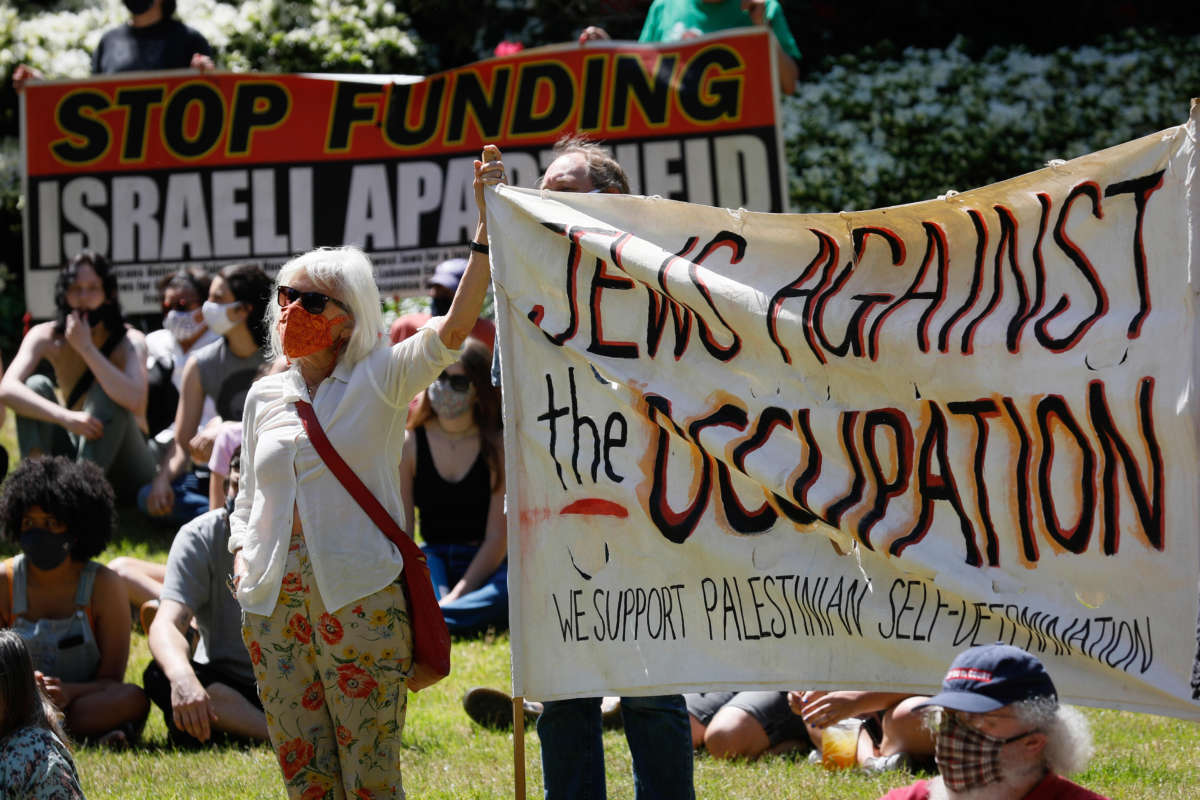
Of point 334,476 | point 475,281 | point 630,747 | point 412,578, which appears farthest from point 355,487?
point 630,747

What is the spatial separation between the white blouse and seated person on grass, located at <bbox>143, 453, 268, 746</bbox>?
5.14 ft

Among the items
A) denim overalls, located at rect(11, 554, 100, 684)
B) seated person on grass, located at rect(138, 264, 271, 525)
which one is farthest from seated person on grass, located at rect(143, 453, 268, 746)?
seated person on grass, located at rect(138, 264, 271, 525)

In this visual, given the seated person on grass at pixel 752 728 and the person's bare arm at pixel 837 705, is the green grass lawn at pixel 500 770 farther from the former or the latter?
the person's bare arm at pixel 837 705

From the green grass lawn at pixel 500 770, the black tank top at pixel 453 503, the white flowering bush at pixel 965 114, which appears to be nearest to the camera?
the green grass lawn at pixel 500 770

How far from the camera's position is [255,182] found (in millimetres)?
9844

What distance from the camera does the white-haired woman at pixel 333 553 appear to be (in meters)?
4.12

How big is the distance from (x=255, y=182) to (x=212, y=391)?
200 centimetres

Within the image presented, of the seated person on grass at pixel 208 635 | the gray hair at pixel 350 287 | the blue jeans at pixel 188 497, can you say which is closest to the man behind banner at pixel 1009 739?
the gray hair at pixel 350 287

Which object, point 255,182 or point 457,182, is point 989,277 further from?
point 255,182

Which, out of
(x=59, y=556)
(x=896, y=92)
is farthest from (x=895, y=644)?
(x=896, y=92)

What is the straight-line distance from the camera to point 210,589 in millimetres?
6102

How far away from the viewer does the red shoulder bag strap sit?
4.16 m

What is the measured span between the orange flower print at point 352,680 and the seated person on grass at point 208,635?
5.88 feet

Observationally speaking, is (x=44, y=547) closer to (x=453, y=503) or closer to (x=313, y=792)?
(x=453, y=503)
